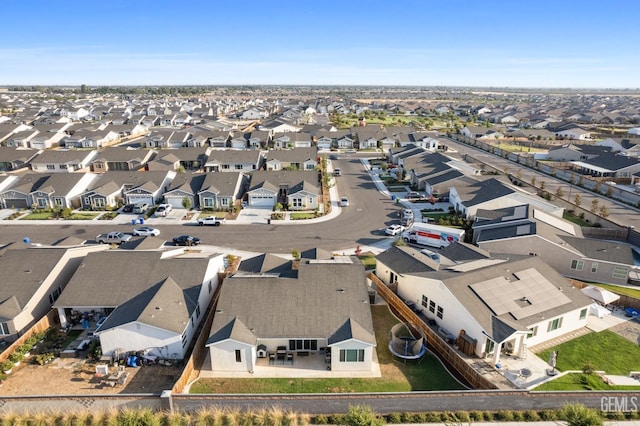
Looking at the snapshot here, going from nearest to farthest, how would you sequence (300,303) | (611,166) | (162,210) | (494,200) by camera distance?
(300,303), (494,200), (162,210), (611,166)

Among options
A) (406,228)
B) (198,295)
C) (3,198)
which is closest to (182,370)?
(198,295)

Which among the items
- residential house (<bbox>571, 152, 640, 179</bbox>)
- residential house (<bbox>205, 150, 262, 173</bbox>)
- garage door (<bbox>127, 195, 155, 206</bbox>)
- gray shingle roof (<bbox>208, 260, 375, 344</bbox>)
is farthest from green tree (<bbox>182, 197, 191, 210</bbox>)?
residential house (<bbox>571, 152, 640, 179</bbox>)

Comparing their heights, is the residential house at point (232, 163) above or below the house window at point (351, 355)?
above

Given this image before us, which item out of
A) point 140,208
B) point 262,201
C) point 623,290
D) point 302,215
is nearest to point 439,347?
point 623,290

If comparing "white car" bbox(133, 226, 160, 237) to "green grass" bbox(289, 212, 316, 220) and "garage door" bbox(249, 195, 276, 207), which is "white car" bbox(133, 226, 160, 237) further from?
"green grass" bbox(289, 212, 316, 220)

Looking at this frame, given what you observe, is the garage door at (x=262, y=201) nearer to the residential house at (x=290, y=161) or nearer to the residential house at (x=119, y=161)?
the residential house at (x=290, y=161)

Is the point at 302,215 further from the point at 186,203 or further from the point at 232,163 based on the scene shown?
the point at 232,163

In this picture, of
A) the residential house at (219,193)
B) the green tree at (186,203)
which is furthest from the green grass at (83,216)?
the residential house at (219,193)
